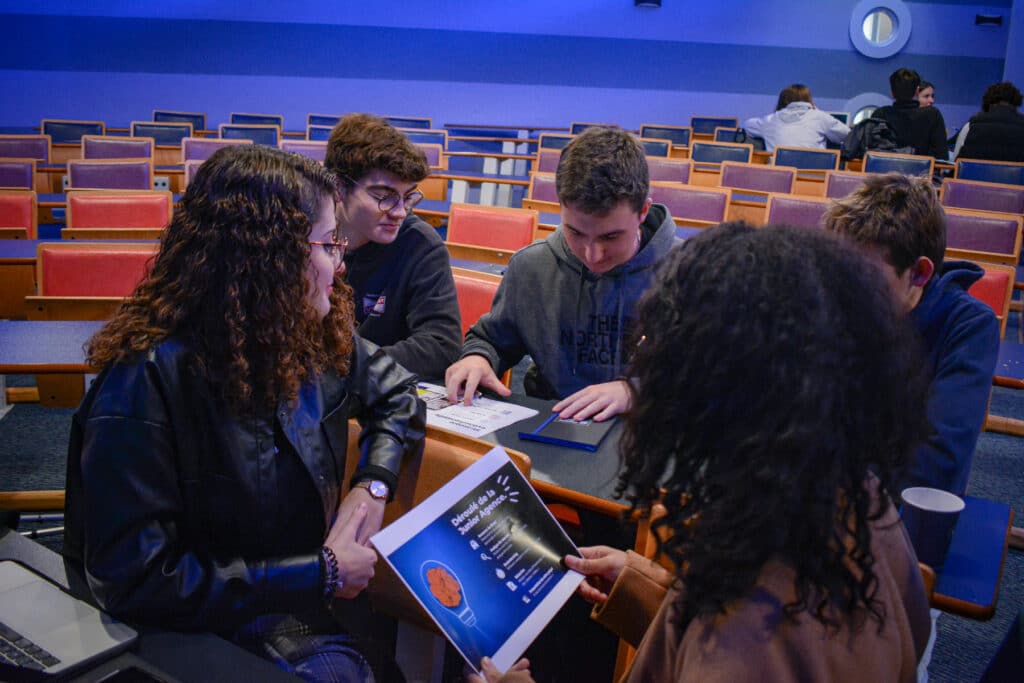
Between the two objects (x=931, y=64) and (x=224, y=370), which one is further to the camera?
(x=931, y=64)

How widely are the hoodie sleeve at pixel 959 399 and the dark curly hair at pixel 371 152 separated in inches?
57.1

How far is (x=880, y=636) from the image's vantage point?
81 cm

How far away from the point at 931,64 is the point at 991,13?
43.3 inches

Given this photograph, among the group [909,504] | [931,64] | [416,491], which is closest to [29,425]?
[416,491]

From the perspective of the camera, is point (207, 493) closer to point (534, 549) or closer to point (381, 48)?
point (534, 549)

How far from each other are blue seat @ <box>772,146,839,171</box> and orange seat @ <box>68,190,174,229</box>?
5744 millimetres

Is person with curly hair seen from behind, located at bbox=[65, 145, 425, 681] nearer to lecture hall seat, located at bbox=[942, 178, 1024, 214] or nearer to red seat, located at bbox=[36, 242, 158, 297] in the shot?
red seat, located at bbox=[36, 242, 158, 297]

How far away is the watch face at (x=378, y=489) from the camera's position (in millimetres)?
1415

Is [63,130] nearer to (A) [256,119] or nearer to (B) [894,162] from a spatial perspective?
(A) [256,119]

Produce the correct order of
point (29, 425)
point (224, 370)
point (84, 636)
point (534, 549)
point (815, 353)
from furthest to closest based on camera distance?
point (29, 425)
point (534, 549)
point (224, 370)
point (84, 636)
point (815, 353)

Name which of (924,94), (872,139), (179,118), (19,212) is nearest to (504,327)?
(19,212)

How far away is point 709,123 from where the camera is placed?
11.8 meters

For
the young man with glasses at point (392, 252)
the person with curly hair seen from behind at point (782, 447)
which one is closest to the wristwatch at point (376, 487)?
the person with curly hair seen from behind at point (782, 447)

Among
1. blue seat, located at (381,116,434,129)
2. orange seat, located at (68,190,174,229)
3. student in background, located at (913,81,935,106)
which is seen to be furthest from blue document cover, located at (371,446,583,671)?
blue seat, located at (381,116,434,129)
